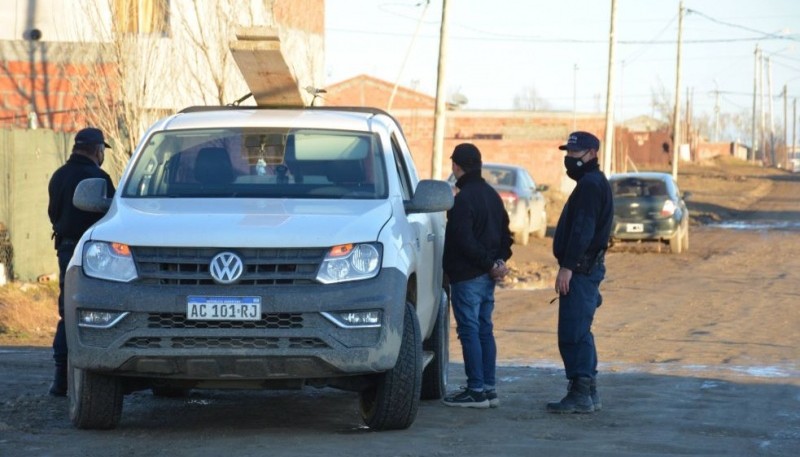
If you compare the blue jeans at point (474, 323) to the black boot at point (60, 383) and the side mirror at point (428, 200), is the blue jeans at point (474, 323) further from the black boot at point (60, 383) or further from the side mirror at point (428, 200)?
the black boot at point (60, 383)

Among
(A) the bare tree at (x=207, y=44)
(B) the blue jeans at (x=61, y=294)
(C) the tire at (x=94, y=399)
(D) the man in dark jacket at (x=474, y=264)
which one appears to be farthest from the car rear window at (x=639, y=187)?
(C) the tire at (x=94, y=399)

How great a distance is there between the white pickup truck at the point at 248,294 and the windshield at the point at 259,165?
0.10 feet

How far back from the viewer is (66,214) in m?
10.1

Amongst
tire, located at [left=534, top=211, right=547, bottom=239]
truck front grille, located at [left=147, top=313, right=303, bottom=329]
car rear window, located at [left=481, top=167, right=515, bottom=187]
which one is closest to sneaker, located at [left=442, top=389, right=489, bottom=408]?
truck front grille, located at [left=147, top=313, right=303, bottom=329]

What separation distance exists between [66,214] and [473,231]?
2.97 metres

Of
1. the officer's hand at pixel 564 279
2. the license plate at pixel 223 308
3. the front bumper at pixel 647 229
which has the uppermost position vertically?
the officer's hand at pixel 564 279

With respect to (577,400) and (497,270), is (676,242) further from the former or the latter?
(577,400)

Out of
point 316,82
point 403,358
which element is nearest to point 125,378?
point 403,358

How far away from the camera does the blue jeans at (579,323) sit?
9633 mm

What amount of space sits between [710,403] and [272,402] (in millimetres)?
3187

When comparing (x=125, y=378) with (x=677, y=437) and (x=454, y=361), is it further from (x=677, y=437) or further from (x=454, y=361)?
(x=454, y=361)

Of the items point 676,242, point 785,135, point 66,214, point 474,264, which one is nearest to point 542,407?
point 474,264

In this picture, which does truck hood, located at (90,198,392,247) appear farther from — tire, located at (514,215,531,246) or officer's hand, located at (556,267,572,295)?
tire, located at (514,215,531,246)

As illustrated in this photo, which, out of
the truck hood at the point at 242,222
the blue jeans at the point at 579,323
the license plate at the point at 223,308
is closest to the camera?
the license plate at the point at 223,308
